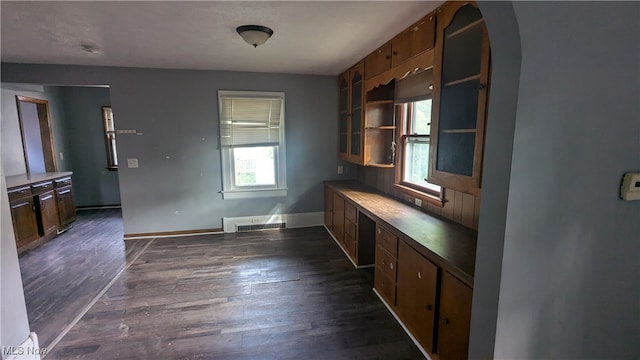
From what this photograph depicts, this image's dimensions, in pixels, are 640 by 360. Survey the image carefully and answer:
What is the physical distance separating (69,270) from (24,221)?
3.79ft

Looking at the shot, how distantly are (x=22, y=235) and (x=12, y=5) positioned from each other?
3018 mm

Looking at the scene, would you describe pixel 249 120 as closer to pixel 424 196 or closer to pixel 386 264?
pixel 424 196

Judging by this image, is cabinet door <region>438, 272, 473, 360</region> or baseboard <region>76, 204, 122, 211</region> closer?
cabinet door <region>438, 272, 473, 360</region>

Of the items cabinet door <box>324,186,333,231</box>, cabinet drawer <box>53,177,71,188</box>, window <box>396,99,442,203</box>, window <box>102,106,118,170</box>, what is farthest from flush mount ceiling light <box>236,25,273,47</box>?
window <box>102,106,118,170</box>

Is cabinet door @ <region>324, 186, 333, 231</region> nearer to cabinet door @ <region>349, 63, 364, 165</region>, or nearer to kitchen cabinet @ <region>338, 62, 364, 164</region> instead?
kitchen cabinet @ <region>338, 62, 364, 164</region>

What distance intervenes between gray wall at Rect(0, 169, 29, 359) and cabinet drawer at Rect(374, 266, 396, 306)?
244cm

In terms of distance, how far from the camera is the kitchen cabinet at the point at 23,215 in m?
3.50

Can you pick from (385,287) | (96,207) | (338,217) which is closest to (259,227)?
(338,217)

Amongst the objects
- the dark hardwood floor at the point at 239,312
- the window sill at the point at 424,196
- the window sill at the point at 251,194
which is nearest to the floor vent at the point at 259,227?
the window sill at the point at 251,194

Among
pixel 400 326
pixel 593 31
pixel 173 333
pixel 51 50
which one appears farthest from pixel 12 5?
pixel 400 326

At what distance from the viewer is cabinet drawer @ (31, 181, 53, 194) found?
387 cm

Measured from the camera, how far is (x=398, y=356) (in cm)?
196

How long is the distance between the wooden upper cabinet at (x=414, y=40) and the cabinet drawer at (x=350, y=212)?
1.58m

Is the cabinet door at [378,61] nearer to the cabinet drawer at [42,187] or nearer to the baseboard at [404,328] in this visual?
the baseboard at [404,328]
